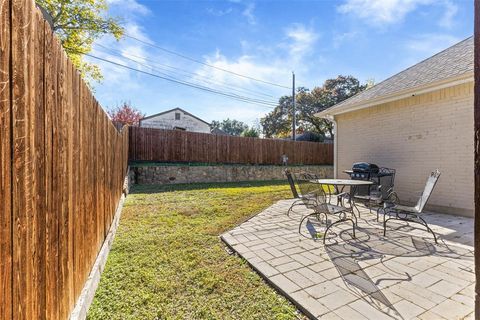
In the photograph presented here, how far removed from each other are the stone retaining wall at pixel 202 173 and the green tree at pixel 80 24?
7.19 m

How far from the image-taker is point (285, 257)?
3281 millimetres

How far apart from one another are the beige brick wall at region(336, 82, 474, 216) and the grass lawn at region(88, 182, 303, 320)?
514cm

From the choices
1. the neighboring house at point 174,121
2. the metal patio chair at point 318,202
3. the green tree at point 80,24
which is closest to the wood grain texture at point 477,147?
the metal patio chair at point 318,202

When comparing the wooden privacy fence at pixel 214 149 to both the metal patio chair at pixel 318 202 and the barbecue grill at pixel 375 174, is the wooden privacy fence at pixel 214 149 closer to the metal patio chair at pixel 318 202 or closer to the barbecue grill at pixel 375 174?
the barbecue grill at pixel 375 174

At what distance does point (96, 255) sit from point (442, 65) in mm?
9055

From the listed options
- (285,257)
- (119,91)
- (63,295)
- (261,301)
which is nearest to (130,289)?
(63,295)

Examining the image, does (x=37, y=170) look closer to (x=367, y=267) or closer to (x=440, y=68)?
(x=367, y=267)

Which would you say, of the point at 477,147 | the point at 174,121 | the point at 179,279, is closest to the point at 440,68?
the point at 477,147

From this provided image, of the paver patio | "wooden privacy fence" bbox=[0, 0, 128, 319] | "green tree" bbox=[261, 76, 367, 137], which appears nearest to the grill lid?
the paver patio

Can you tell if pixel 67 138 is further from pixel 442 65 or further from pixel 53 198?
pixel 442 65

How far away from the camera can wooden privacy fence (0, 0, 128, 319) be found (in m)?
0.97

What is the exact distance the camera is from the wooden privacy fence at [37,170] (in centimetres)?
97

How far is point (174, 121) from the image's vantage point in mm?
25844

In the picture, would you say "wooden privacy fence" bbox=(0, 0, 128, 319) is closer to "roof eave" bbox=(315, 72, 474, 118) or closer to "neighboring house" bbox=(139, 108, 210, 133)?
"roof eave" bbox=(315, 72, 474, 118)
